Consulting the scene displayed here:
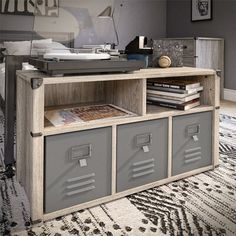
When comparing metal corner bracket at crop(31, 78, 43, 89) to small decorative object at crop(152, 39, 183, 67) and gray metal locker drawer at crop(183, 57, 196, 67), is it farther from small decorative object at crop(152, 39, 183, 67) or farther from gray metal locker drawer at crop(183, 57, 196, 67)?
gray metal locker drawer at crop(183, 57, 196, 67)

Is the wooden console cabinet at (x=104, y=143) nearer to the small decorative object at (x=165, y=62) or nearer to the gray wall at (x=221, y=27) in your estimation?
the small decorative object at (x=165, y=62)

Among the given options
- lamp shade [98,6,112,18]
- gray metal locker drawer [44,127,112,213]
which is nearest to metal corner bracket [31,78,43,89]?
gray metal locker drawer [44,127,112,213]

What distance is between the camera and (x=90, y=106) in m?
1.59

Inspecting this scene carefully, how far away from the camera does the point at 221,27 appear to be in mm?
4375

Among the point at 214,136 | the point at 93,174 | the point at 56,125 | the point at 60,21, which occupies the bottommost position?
the point at 93,174

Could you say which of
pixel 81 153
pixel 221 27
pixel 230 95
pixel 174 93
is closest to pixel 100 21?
pixel 221 27

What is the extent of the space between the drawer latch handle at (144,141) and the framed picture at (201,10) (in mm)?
3591

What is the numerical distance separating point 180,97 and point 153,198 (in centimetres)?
51

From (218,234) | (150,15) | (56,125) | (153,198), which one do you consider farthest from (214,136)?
(150,15)

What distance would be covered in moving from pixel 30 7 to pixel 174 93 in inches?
128

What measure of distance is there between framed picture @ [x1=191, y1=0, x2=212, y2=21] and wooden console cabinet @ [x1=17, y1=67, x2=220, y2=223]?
10.3 feet

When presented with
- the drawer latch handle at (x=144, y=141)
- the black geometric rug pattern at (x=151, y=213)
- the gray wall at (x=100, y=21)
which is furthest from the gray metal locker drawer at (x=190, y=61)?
the drawer latch handle at (x=144, y=141)

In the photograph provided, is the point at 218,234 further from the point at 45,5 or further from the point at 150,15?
the point at 150,15

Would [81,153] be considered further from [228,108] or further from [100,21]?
[100,21]
